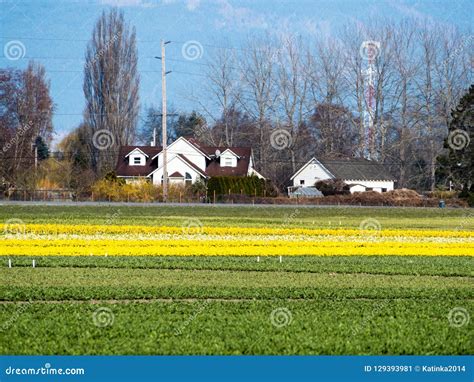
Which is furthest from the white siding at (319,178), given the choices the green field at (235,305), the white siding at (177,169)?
the green field at (235,305)

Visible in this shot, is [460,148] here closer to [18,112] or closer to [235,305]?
[18,112]

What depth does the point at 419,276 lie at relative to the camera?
74.6 feet

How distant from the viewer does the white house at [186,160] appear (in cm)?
8062

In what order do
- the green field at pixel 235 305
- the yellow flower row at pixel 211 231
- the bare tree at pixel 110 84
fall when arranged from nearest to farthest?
the green field at pixel 235 305
the yellow flower row at pixel 211 231
the bare tree at pixel 110 84

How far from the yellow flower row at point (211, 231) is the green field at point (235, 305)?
9099mm

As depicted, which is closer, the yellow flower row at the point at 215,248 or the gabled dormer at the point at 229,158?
the yellow flower row at the point at 215,248

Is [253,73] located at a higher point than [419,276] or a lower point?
higher

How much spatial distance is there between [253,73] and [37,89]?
18.3 metres

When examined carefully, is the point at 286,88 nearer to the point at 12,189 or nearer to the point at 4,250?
the point at 12,189

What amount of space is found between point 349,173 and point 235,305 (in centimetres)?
6957

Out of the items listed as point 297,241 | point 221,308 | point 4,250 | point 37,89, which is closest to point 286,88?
point 37,89

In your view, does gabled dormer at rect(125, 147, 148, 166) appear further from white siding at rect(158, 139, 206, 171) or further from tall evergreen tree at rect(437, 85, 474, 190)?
tall evergreen tree at rect(437, 85, 474, 190)

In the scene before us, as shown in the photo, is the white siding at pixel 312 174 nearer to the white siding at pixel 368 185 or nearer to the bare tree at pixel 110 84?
the white siding at pixel 368 185

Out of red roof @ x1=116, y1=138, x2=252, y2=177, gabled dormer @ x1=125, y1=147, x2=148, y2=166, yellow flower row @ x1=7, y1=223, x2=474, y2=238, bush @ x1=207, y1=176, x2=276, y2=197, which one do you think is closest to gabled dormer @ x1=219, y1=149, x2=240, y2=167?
red roof @ x1=116, y1=138, x2=252, y2=177
